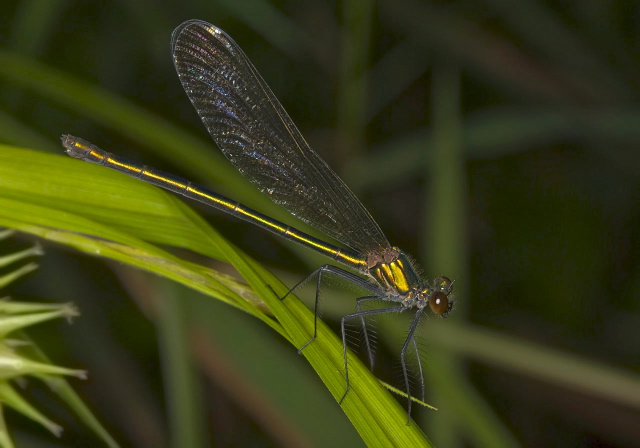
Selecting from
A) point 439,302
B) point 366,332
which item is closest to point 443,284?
point 439,302

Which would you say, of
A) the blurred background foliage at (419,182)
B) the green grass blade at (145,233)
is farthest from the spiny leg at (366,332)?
the green grass blade at (145,233)

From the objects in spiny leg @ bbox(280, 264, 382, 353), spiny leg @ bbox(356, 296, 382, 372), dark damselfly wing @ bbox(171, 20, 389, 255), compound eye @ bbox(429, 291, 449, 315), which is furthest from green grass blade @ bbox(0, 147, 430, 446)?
dark damselfly wing @ bbox(171, 20, 389, 255)

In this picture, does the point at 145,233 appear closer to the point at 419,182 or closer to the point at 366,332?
the point at 366,332

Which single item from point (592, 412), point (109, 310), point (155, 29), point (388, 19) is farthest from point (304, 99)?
point (592, 412)

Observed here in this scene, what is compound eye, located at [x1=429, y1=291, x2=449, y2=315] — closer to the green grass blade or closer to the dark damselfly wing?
the dark damselfly wing

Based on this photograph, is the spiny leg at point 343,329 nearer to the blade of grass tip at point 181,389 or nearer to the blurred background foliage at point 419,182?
the blurred background foliage at point 419,182

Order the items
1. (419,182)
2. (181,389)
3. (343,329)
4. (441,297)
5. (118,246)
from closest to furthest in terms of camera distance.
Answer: (118,246), (343,329), (181,389), (441,297), (419,182)
